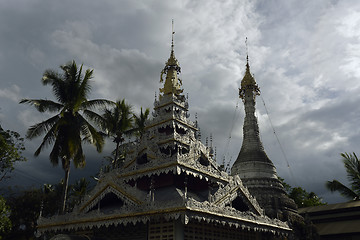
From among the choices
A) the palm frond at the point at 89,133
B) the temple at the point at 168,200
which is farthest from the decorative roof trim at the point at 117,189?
the palm frond at the point at 89,133

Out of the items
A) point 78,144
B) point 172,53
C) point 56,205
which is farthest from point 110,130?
point 56,205

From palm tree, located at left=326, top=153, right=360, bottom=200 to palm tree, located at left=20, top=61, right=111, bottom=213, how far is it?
95.9 feet

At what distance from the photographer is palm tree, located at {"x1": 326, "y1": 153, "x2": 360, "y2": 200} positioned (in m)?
39.5

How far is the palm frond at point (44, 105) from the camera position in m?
29.8

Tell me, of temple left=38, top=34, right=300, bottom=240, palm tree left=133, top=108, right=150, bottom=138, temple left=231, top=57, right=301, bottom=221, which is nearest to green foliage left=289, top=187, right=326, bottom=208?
temple left=231, top=57, right=301, bottom=221

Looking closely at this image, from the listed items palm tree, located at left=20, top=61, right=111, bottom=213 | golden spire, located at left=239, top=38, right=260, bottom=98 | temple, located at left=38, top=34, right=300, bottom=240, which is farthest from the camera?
golden spire, located at left=239, top=38, right=260, bottom=98

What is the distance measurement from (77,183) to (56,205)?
51.8 ft

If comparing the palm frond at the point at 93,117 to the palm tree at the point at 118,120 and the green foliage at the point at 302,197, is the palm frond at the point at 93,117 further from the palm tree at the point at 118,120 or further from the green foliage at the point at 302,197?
the green foliage at the point at 302,197

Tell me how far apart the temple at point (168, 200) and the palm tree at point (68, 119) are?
4.58 meters

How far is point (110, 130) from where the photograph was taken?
37.3 meters

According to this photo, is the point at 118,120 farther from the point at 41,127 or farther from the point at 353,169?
the point at 353,169

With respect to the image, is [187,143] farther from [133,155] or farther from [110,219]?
[110,219]

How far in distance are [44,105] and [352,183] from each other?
36.6 metres

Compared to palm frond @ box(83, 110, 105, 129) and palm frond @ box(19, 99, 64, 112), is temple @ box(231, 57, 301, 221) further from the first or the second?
palm frond @ box(19, 99, 64, 112)
